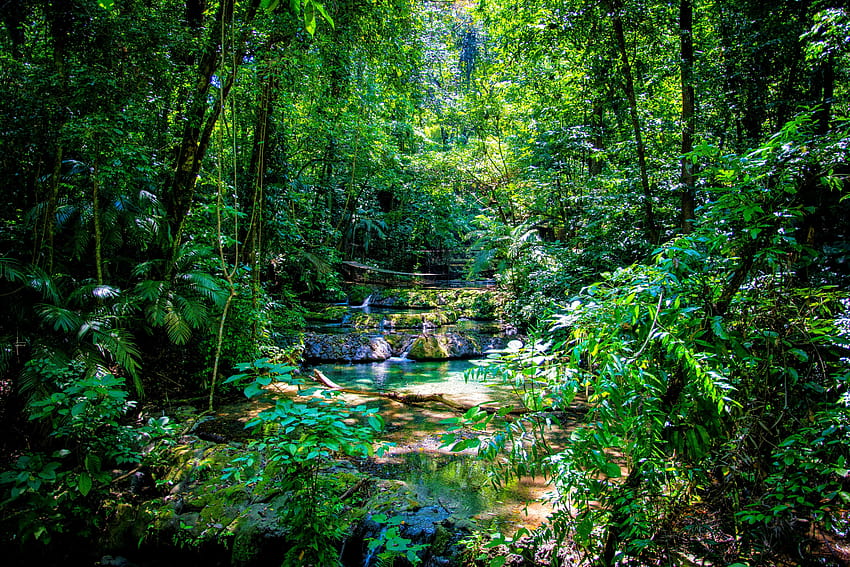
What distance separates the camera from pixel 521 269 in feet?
36.3

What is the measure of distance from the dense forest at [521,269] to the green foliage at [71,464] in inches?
1.1

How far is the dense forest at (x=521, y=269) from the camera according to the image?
1732 mm

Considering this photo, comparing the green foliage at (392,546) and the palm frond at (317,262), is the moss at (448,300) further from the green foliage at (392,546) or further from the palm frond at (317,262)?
the green foliage at (392,546)

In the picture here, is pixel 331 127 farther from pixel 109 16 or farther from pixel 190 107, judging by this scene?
pixel 109 16

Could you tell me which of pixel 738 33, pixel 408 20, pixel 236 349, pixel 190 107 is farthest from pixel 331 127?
pixel 738 33

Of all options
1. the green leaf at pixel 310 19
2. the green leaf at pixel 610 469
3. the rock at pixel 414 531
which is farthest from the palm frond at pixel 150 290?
the green leaf at pixel 610 469

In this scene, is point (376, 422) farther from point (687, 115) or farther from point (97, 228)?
point (687, 115)

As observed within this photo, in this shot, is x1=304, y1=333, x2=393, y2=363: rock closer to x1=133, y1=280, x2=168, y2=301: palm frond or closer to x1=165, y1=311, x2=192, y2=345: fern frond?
x1=165, y1=311, x2=192, y2=345: fern frond

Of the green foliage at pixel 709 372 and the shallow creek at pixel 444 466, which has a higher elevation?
the green foliage at pixel 709 372

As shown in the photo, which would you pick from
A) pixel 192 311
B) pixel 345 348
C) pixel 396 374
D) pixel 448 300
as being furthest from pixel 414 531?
pixel 448 300

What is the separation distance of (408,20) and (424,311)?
28.2 feet

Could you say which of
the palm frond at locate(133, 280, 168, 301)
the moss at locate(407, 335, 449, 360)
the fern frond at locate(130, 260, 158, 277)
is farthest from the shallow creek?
the fern frond at locate(130, 260, 158, 277)

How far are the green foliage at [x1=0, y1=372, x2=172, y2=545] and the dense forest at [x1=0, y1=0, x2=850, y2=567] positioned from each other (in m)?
0.03

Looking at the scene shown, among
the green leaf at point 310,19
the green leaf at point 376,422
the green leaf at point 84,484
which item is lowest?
the green leaf at point 84,484
